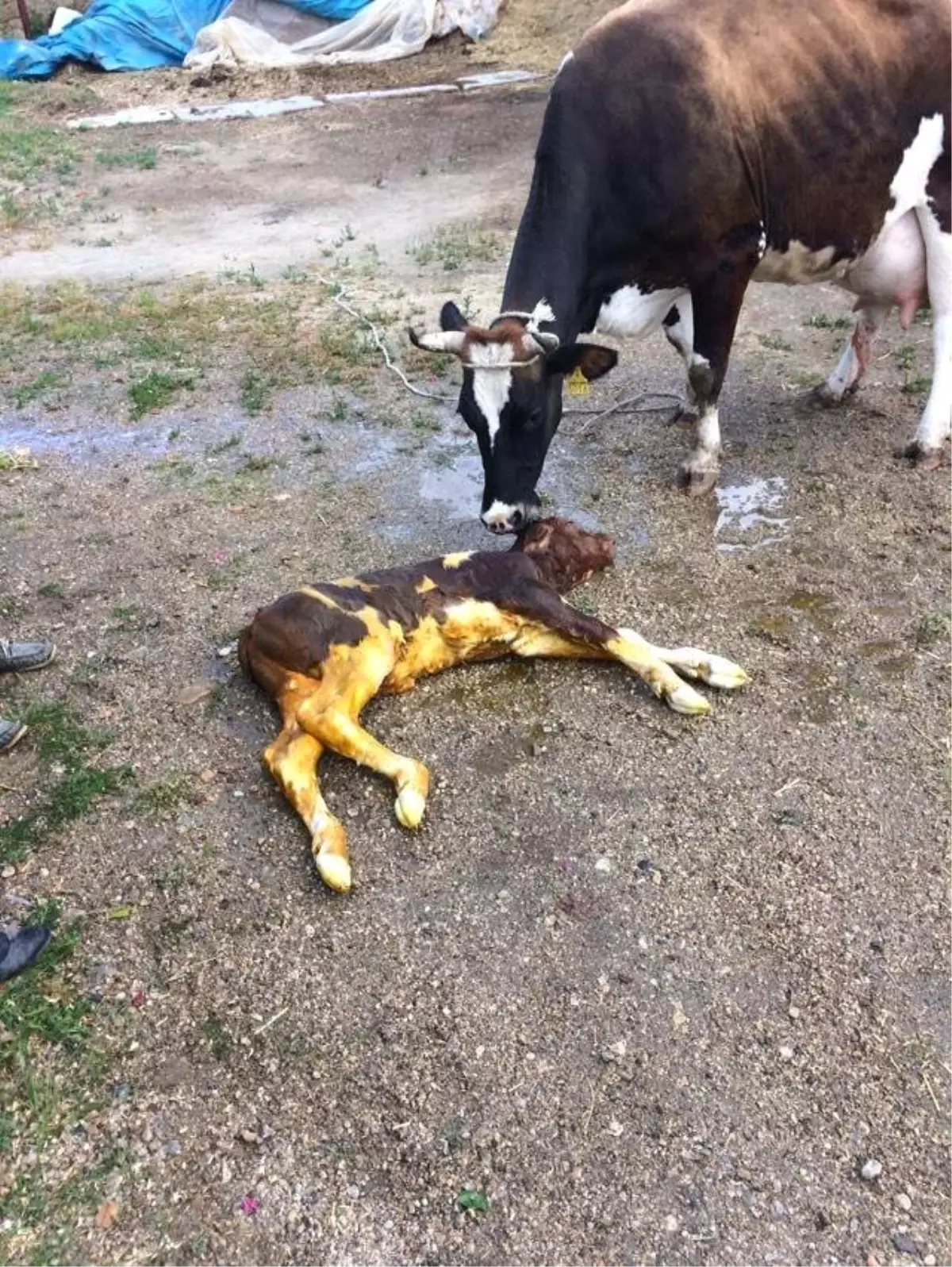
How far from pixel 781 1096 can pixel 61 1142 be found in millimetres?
1600

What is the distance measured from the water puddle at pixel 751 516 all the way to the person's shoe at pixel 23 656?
2.68 meters

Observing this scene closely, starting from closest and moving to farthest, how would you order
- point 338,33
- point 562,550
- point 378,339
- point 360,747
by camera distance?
point 360,747 < point 562,550 < point 378,339 < point 338,33

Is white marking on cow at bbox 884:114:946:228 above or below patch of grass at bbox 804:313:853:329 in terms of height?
above

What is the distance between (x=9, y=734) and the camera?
3545mm

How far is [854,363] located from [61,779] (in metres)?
4.21

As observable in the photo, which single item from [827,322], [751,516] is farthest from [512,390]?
[827,322]

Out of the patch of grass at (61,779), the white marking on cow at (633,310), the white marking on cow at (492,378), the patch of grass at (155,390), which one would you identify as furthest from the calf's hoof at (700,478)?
the patch of grass at (155,390)

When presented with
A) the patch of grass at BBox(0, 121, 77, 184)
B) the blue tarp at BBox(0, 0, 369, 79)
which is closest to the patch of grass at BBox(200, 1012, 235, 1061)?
the patch of grass at BBox(0, 121, 77, 184)

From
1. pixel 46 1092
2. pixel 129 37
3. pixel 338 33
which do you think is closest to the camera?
pixel 46 1092

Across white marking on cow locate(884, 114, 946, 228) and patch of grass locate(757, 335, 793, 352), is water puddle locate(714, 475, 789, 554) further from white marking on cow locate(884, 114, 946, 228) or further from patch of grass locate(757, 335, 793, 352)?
patch of grass locate(757, 335, 793, 352)

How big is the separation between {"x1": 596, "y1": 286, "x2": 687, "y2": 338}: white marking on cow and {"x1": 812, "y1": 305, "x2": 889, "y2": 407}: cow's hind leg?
1033 mm

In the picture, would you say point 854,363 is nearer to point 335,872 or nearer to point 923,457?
point 923,457

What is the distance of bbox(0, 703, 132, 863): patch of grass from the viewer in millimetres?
3217

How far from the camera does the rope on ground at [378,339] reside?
233 inches
